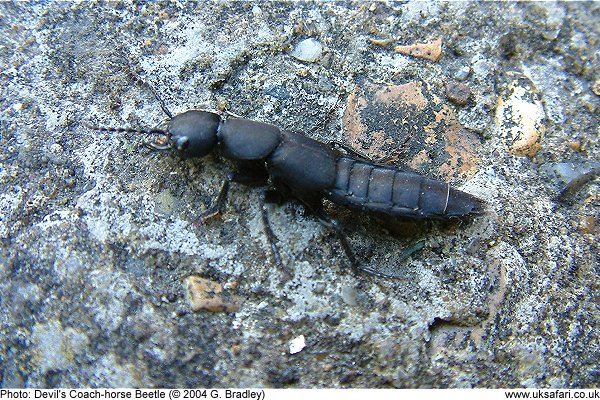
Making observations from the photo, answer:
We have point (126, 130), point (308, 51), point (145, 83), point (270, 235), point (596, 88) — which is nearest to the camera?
point (270, 235)

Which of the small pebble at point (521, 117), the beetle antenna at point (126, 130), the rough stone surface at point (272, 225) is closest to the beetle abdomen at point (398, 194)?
the rough stone surface at point (272, 225)

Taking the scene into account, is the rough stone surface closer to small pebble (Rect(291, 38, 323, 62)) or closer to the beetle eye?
small pebble (Rect(291, 38, 323, 62))

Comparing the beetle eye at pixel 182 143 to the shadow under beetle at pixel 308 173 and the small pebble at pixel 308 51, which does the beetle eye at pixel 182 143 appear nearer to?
the shadow under beetle at pixel 308 173

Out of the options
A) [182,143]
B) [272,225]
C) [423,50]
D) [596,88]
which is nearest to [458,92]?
[423,50]

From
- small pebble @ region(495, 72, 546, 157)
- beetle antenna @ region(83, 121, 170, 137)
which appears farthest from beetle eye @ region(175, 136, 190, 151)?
small pebble @ region(495, 72, 546, 157)

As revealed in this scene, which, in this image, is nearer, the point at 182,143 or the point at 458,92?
the point at 182,143

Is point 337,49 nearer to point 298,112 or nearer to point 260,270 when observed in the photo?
point 298,112

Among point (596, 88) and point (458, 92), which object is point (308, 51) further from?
point (596, 88)
